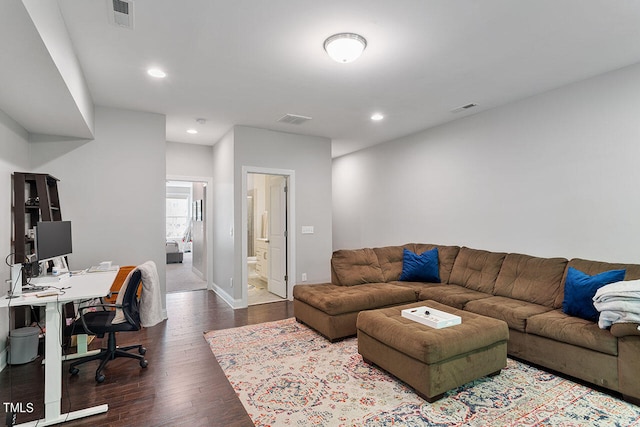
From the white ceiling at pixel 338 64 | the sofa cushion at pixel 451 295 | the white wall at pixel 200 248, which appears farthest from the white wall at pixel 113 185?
the sofa cushion at pixel 451 295

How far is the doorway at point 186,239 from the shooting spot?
272 inches

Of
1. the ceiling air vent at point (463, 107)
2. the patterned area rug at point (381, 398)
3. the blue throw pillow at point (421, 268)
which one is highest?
the ceiling air vent at point (463, 107)

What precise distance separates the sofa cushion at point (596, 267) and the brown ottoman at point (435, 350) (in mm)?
1071

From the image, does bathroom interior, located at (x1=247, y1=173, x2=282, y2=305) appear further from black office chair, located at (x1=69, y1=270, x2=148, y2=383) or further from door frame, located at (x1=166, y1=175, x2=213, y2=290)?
black office chair, located at (x1=69, y1=270, x2=148, y2=383)

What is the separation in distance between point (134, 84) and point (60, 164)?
4.88 feet

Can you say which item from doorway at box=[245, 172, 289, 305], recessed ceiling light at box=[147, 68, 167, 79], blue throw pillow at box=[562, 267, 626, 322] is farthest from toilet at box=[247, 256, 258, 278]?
blue throw pillow at box=[562, 267, 626, 322]

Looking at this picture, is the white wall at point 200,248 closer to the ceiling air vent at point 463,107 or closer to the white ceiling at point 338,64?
the white ceiling at point 338,64

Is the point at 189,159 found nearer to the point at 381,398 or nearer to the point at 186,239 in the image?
the point at 381,398

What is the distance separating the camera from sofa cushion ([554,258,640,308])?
287 centimetres

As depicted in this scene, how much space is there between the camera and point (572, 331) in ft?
8.66

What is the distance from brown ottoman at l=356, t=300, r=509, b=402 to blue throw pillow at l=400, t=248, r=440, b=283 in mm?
1574

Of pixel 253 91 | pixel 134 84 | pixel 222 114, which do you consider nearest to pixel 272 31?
pixel 253 91

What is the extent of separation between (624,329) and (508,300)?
1142 millimetres

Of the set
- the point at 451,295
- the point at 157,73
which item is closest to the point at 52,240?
the point at 157,73
